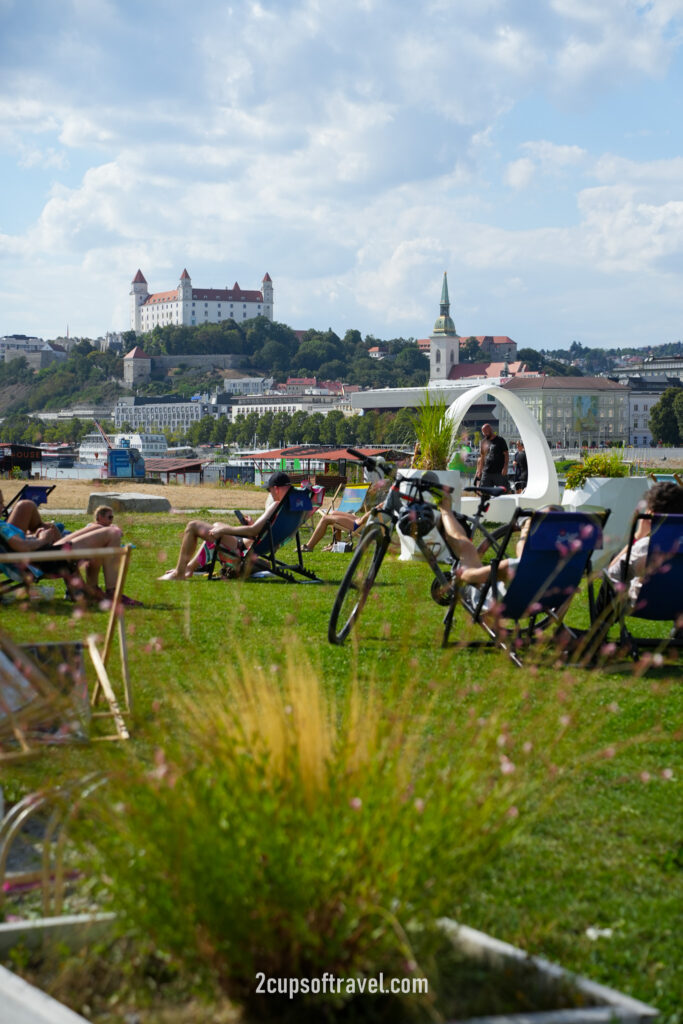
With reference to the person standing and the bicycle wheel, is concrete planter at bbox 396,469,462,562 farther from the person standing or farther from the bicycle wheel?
the person standing

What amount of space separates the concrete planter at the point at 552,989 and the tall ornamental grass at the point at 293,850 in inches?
6.2

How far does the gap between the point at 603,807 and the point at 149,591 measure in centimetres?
462

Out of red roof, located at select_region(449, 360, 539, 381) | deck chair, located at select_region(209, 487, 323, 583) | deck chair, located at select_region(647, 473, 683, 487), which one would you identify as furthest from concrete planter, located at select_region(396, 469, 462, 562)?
red roof, located at select_region(449, 360, 539, 381)

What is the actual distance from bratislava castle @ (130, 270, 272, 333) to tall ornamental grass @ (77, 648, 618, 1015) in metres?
186

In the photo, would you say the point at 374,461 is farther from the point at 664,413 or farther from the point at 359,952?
the point at 664,413

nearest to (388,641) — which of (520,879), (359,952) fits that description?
(520,879)

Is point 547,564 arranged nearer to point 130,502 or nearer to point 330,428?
point 130,502

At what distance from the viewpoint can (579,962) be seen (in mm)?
2119

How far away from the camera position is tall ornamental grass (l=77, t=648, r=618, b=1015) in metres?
1.67

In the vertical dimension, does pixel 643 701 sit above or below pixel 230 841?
below

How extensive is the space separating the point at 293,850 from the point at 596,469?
782 centimetres

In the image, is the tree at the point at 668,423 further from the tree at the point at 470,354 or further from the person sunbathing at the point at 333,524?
the person sunbathing at the point at 333,524

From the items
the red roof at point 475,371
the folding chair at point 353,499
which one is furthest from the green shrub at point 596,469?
the red roof at point 475,371

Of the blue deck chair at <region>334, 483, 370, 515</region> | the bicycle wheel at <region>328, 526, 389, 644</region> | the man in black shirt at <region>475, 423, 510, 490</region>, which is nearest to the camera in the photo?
the bicycle wheel at <region>328, 526, 389, 644</region>
